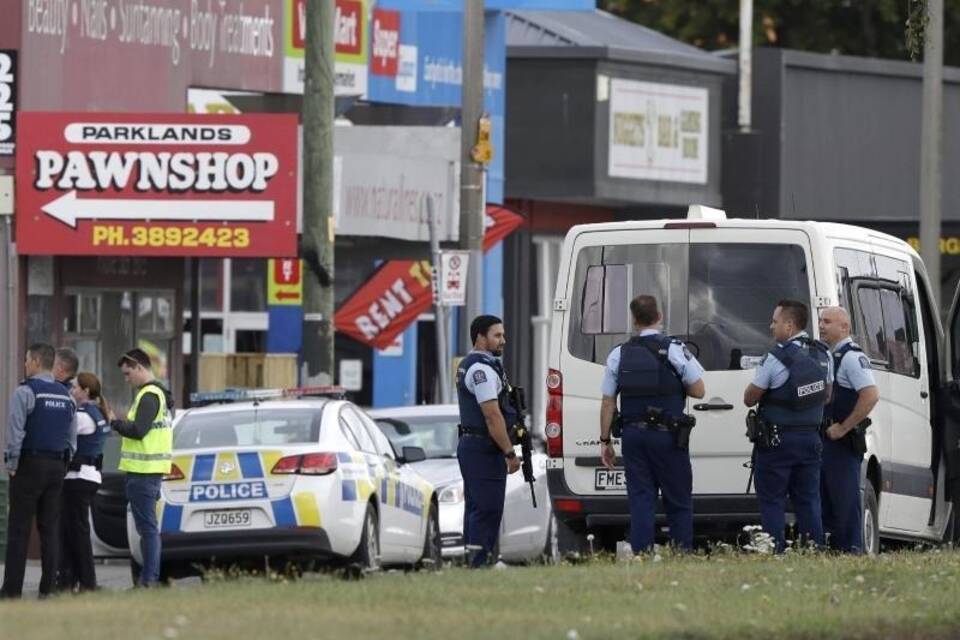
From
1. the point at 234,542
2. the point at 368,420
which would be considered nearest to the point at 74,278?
the point at 368,420

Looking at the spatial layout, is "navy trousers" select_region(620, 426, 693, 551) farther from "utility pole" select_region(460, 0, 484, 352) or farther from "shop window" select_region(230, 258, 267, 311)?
"shop window" select_region(230, 258, 267, 311)

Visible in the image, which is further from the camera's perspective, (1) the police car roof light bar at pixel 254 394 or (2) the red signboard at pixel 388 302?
(2) the red signboard at pixel 388 302

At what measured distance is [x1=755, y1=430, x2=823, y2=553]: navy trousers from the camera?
49.8 ft

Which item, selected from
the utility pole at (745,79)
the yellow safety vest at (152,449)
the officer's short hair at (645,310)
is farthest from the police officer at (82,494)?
the utility pole at (745,79)

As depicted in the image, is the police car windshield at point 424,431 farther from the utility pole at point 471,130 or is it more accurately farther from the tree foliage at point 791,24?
the tree foliage at point 791,24

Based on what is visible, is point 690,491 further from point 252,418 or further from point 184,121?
point 184,121

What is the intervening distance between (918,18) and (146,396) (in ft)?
17.7

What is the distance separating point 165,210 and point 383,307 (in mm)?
5690

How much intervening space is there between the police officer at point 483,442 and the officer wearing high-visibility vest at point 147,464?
1.90 metres

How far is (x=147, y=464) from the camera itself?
15883 millimetres

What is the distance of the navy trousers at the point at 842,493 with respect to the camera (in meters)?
15.8

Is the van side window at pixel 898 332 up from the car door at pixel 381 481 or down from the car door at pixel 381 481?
up

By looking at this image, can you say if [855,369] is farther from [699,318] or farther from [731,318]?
[699,318]

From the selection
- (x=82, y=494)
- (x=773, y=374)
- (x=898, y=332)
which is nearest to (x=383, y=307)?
(x=898, y=332)
